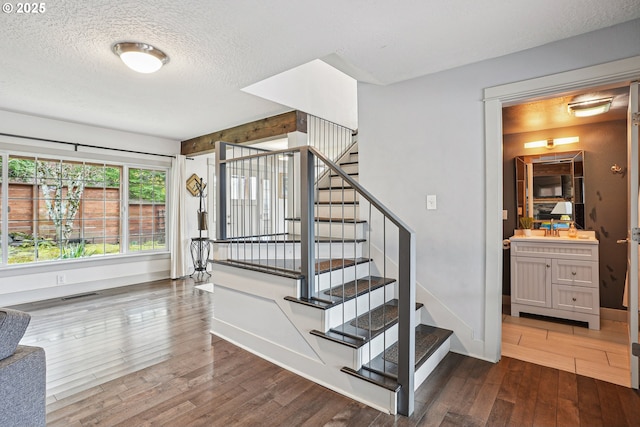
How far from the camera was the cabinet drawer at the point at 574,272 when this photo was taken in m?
3.11

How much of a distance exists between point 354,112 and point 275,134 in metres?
1.42

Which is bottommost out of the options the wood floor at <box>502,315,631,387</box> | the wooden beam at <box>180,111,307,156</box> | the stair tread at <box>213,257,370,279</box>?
the wood floor at <box>502,315,631,387</box>

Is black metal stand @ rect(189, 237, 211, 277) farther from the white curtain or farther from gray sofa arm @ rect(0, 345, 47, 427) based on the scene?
gray sofa arm @ rect(0, 345, 47, 427)

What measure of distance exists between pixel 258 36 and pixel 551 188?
3.67m

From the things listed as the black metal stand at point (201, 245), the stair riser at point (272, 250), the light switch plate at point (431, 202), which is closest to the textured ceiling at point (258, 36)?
the light switch plate at point (431, 202)

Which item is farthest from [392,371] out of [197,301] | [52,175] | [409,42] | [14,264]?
[52,175]

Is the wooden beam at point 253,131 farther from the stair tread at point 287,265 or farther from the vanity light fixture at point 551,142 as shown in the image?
the vanity light fixture at point 551,142

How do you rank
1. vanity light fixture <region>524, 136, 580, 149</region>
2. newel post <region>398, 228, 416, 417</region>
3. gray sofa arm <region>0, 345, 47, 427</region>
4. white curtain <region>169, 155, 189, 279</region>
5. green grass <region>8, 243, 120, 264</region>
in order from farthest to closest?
white curtain <region>169, 155, 189, 279</region> < green grass <region>8, 243, 120, 264</region> < vanity light fixture <region>524, 136, 580, 149</region> < newel post <region>398, 228, 416, 417</region> < gray sofa arm <region>0, 345, 47, 427</region>

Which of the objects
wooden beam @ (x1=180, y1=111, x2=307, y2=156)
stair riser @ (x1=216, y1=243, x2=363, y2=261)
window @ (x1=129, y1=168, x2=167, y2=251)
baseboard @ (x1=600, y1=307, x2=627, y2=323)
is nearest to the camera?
stair riser @ (x1=216, y1=243, x2=363, y2=261)

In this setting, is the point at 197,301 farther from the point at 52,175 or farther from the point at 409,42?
the point at 409,42

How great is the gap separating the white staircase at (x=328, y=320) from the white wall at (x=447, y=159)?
0.38 m

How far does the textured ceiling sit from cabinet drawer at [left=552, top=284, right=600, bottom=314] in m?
2.42

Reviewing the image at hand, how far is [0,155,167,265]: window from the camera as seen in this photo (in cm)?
416

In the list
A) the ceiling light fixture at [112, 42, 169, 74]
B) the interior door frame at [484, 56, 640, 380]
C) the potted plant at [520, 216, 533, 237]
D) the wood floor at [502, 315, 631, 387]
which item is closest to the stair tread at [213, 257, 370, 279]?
the interior door frame at [484, 56, 640, 380]
